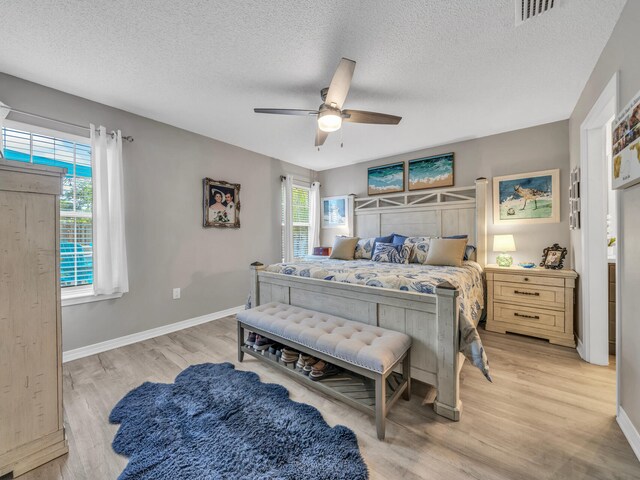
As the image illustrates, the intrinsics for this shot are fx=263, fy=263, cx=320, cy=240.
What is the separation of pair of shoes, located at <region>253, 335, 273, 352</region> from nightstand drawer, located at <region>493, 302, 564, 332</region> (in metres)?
2.67

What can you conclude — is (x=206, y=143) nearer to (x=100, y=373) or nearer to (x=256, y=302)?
(x=256, y=302)

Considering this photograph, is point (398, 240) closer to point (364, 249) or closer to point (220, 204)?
point (364, 249)

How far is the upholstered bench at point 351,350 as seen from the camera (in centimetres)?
155

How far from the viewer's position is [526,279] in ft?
9.62

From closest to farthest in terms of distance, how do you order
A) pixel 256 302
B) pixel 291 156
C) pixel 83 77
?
pixel 83 77
pixel 256 302
pixel 291 156

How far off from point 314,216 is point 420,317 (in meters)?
3.65

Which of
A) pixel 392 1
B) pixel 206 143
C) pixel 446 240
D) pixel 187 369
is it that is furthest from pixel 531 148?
pixel 187 369

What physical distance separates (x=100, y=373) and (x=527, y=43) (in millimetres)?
4207

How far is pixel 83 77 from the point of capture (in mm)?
2238

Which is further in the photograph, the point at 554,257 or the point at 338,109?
the point at 554,257

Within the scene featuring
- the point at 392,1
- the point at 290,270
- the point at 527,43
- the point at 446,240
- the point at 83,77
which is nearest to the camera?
the point at 392,1

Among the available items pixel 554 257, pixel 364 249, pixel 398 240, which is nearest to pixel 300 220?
pixel 364 249

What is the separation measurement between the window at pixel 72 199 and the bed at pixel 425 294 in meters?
1.68

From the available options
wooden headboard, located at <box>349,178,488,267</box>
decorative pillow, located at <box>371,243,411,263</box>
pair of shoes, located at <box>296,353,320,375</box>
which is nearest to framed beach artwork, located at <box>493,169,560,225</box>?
wooden headboard, located at <box>349,178,488,267</box>
